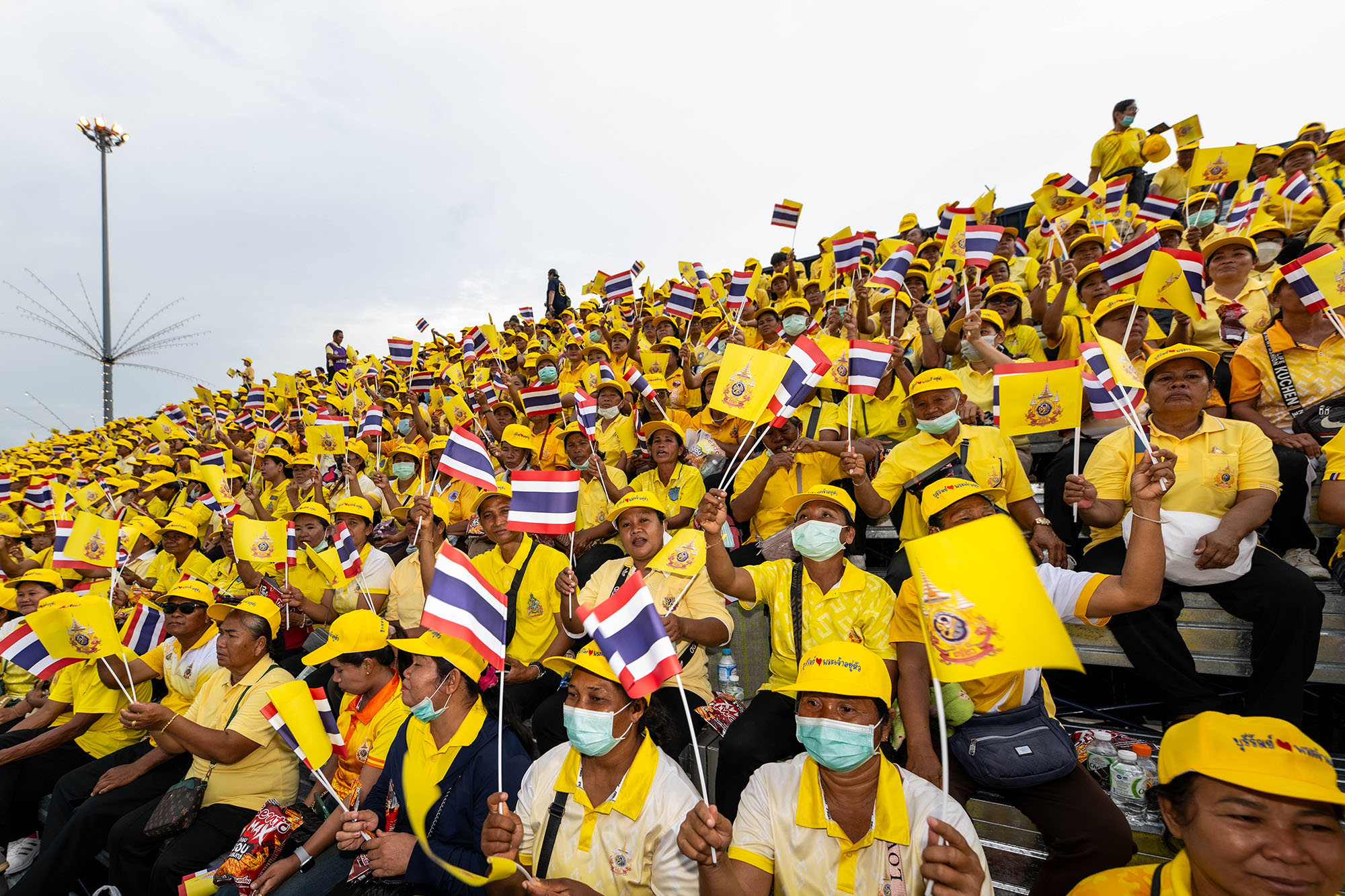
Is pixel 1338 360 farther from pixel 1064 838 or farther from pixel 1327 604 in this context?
pixel 1064 838

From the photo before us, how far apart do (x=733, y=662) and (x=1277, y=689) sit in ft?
10.9

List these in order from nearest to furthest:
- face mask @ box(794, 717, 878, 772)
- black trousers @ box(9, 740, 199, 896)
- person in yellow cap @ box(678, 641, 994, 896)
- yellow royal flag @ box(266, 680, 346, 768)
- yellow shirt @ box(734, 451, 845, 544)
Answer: person in yellow cap @ box(678, 641, 994, 896) → face mask @ box(794, 717, 878, 772) → yellow royal flag @ box(266, 680, 346, 768) → black trousers @ box(9, 740, 199, 896) → yellow shirt @ box(734, 451, 845, 544)

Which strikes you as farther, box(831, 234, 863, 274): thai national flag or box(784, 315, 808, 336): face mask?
box(831, 234, 863, 274): thai national flag

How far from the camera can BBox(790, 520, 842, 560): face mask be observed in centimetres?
351

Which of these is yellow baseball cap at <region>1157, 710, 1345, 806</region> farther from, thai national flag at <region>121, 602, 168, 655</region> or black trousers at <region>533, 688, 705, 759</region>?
thai national flag at <region>121, 602, 168, 655</region>

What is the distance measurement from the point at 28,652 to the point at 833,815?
6193mm

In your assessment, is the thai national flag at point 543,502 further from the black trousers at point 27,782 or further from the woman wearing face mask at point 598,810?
the black trousers at point 27,782

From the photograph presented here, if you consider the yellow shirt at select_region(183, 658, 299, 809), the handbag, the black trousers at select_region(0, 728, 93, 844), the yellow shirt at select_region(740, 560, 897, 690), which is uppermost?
the yellow shirt at select_region(740, 560, 897, 690)

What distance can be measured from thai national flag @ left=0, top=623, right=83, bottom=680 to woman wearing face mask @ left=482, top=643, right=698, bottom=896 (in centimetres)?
434

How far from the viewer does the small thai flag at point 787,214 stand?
9422 millimetres

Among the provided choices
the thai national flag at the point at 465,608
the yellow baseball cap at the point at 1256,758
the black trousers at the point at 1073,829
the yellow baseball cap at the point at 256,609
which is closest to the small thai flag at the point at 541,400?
the yellow baseball cap at the point at 256,609

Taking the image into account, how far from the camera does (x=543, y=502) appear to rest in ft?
13.7

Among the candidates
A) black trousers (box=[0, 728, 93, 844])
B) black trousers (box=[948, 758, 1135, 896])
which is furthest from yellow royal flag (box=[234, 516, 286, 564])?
black trousers (box=[948, 758, 1135, 896])

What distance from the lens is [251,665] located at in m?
4.07
